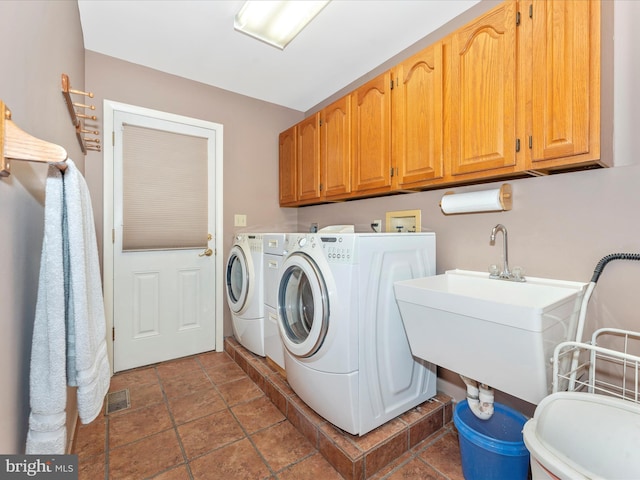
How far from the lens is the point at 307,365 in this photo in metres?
1.61

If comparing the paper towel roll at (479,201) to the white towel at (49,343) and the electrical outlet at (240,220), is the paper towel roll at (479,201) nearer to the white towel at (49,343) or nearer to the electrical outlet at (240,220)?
the white towel at (49,343)

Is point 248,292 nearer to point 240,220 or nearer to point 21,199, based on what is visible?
point 240,220

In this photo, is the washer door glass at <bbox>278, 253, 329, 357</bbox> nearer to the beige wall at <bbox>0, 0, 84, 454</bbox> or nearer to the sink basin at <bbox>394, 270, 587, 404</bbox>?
the sink basin at <bbox>394, 270, 587, 404</bbox>

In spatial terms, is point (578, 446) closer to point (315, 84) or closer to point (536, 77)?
point (536, 77)

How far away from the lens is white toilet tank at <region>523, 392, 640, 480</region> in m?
0.86

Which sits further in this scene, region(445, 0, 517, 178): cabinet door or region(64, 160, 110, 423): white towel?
region(445, 0, 517, 178): cabinet door

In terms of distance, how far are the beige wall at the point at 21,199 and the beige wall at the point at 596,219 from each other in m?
1.53

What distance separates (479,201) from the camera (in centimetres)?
161

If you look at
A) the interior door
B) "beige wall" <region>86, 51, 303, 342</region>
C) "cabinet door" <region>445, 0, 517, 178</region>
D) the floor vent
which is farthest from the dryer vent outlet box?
the floor vent

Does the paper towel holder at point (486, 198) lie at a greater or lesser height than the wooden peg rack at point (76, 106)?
lesser

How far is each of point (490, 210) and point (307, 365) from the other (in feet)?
4.28

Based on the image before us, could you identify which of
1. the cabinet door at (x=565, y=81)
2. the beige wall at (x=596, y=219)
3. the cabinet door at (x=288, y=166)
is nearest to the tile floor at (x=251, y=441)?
the beige wall at (x=596, y=219)

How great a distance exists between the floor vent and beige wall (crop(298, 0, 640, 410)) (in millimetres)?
2166

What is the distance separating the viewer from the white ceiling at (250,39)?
1.79m
